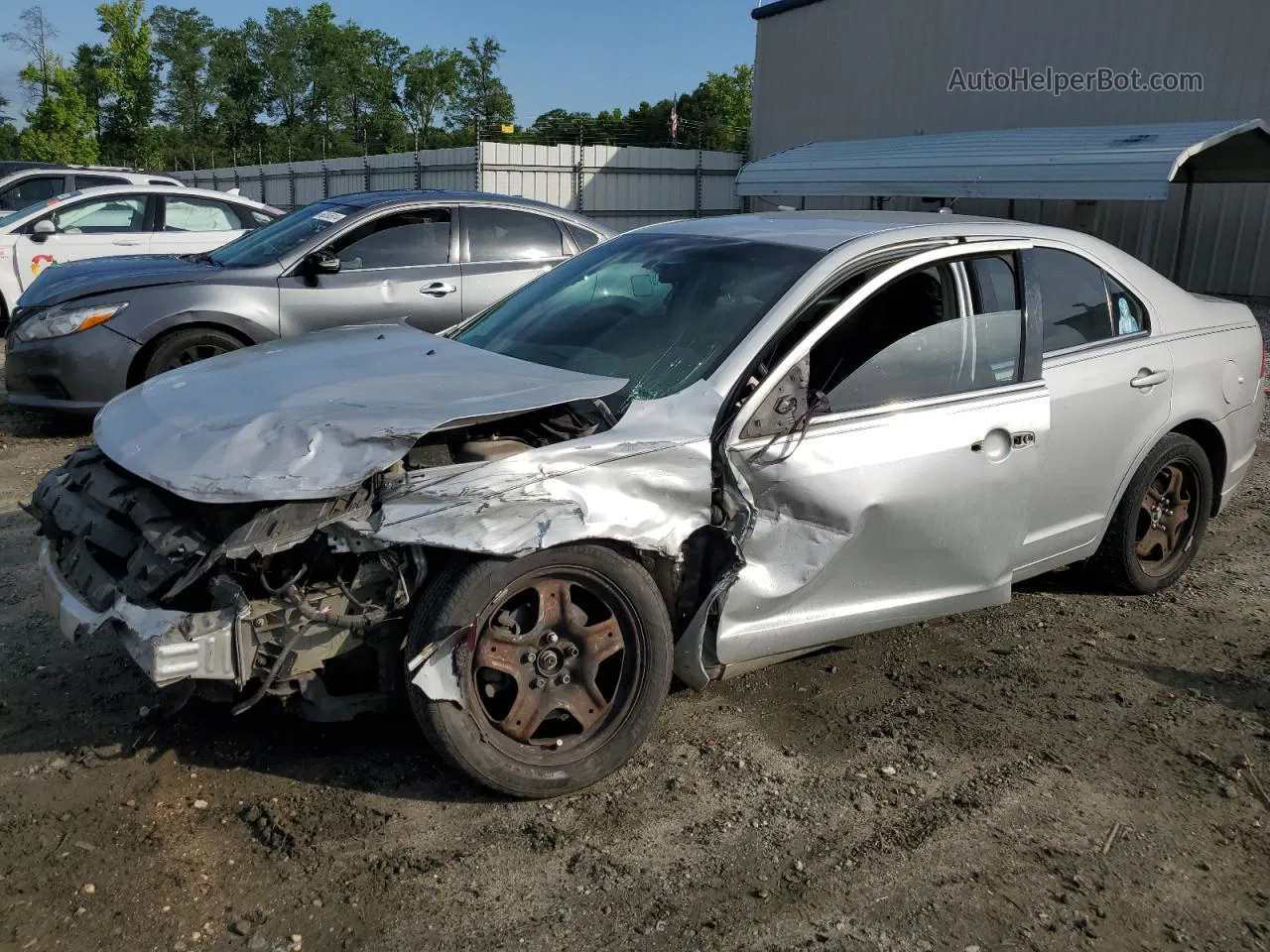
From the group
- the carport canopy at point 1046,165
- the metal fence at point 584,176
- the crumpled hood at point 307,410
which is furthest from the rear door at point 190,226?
the metal fence at point 584,176

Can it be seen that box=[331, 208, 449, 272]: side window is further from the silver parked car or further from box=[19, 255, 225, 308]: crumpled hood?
the silver parked car

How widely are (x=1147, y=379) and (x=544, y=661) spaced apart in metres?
2.96

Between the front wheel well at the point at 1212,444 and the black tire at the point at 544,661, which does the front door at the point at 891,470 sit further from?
the front wheel well at the point at 1212,444

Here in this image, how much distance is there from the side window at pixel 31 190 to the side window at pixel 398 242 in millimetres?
8497

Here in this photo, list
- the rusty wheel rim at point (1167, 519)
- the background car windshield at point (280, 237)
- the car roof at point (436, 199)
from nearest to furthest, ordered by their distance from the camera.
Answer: the rusty wheel rim at point (1167, 519), the background car windshield at point (280, 237), the car roof at point (436, 199)

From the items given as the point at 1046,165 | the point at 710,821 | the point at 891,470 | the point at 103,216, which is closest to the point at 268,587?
the point at 710,821

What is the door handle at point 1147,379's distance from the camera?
450 centimetres

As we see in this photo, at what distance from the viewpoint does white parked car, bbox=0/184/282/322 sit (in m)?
10.9

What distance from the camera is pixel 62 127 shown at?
3928cm

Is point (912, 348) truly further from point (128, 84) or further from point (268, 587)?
point (128, 84)

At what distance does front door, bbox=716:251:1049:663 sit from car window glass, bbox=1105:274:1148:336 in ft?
2.42

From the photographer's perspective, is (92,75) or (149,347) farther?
(92,75)

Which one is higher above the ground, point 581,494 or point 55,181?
→ point 55,181

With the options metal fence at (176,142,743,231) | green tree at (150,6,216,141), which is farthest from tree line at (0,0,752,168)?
metal fence at (176,142,743,231)
